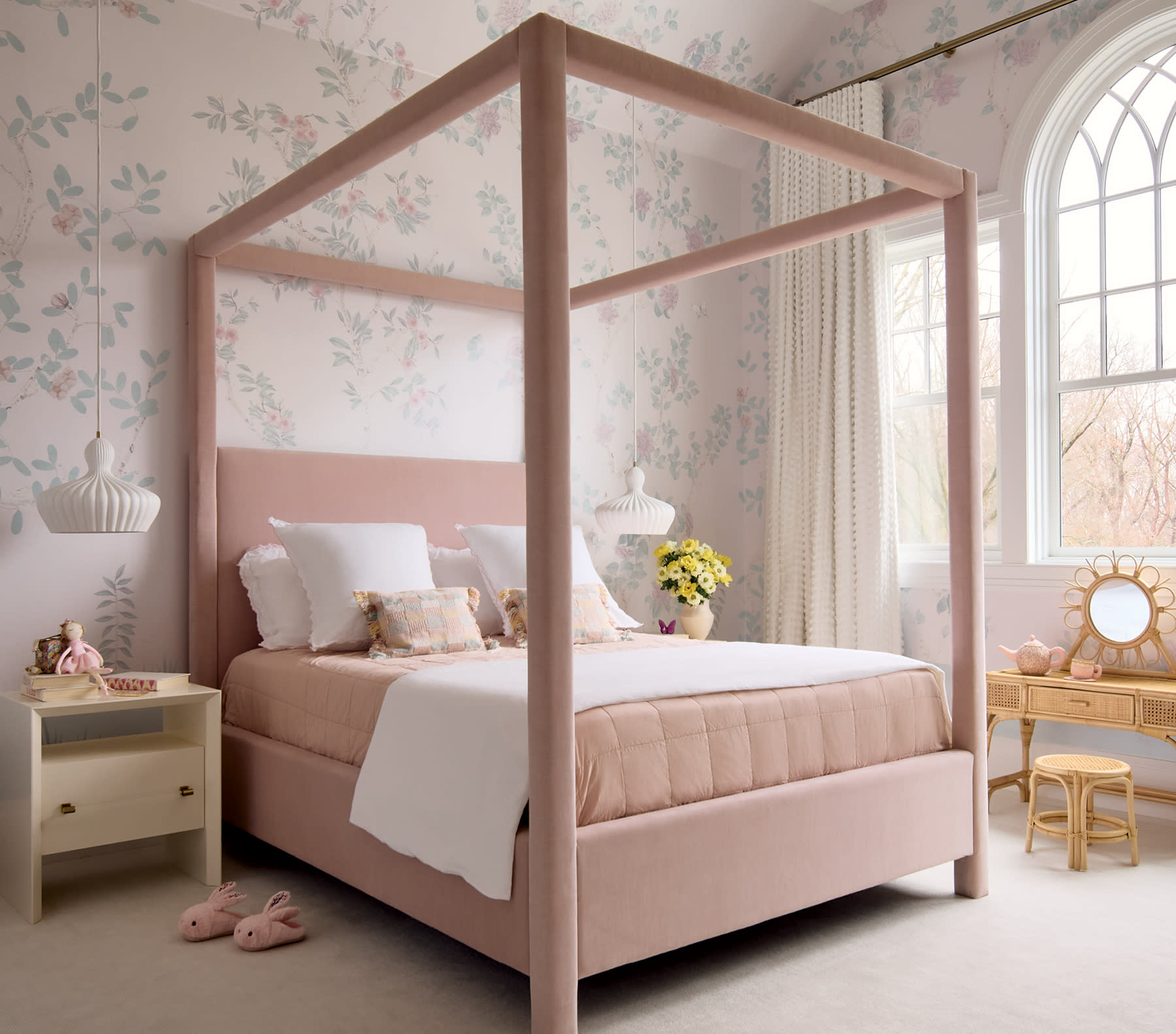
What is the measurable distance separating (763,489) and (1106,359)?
5.88 feet

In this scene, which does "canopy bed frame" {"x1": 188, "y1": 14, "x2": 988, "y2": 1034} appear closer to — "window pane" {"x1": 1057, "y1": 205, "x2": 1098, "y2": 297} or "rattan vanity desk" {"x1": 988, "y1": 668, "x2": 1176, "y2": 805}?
"rattan vanity desk" {"x1": 988, "y1": 668, "x2": 1176, "y2": 805}

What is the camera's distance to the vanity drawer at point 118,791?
296 centimetres

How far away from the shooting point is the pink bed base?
2.25 meters

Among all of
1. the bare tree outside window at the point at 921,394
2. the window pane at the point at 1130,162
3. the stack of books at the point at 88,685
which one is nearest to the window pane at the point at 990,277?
the bare tree outside window at the point at 921,394

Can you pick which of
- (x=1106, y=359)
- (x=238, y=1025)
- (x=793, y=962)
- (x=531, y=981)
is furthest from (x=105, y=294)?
(x=1106, y=359)

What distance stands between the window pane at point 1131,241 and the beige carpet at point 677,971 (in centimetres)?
231

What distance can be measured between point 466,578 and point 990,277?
260cm

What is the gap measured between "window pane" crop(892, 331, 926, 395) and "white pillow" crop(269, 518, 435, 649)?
2505 millimetres

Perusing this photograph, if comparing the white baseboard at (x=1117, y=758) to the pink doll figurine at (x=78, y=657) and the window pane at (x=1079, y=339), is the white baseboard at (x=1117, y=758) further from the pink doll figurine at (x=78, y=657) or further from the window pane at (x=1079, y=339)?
the pink doll figurine at (x=78, y=657)

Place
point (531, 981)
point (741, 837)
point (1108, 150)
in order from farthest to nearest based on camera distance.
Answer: point (1108, 150), point (741, 837), point (531, 981)

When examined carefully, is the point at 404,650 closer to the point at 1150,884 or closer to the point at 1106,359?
the point at 1150,884

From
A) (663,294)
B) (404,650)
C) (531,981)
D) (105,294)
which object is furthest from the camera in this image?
(663,294)

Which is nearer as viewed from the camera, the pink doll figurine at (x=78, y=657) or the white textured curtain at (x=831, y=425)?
the pink doll figurine at (x=78, y=657)

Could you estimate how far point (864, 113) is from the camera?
4832mm
